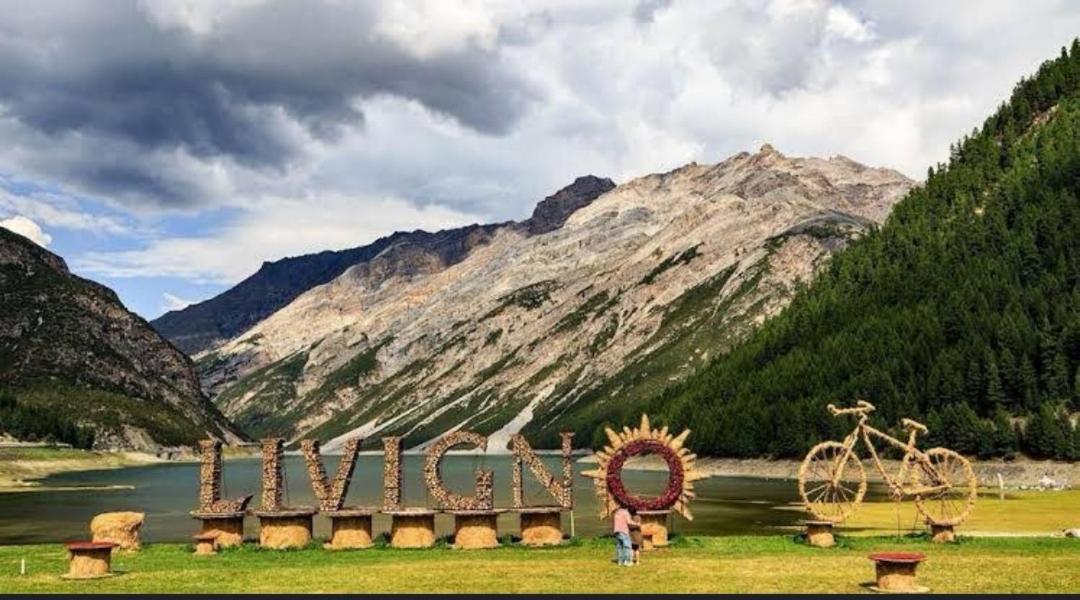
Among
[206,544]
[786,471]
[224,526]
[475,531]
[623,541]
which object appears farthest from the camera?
[786,471]

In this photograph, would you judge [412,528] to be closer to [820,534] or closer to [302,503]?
[820,534]

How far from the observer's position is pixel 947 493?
333 ft

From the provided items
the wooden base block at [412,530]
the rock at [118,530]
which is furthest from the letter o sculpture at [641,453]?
the rock at [118,530]

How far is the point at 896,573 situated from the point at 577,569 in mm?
13361

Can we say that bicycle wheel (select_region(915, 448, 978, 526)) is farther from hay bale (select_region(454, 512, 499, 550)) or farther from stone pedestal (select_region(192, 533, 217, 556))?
stone pedestal (select_region(192, 533, 217, 556))

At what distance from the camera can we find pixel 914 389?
176750 millimetres

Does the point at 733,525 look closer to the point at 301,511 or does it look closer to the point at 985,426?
the point at 301,511

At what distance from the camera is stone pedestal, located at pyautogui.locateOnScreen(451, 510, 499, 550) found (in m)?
53.8

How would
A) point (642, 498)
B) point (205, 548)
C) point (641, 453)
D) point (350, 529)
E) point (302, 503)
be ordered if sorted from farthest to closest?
point (302, 503)
point (641, 453)
point (642, 498)
point (350, 529)
point (205, 548)

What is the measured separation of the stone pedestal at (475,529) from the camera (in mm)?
53750

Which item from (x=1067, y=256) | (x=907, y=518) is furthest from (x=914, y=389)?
(x=907, y=518)

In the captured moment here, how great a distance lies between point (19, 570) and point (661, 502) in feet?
107

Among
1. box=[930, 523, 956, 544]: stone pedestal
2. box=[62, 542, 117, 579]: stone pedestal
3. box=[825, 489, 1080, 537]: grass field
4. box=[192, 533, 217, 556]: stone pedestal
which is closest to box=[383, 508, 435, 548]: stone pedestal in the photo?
box=[192, 533, 217, 556]: stone pedestal

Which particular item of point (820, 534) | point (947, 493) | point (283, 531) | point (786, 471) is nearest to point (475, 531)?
point (283, 531)
